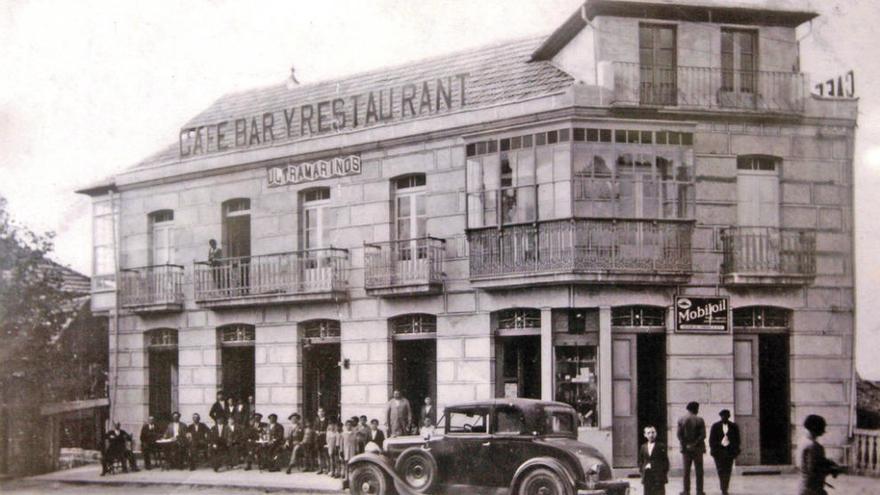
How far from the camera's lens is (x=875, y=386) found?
15.5m

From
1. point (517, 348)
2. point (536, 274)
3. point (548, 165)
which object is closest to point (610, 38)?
point (548, 165)

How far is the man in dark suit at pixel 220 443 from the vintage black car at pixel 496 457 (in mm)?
5793

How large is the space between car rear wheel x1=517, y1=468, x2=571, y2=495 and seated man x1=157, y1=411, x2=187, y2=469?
29.2 ft

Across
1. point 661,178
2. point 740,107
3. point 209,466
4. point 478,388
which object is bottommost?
point 209,466

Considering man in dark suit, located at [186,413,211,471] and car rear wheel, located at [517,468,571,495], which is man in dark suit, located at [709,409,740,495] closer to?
car rear wheel, located at [517,468,571,495]

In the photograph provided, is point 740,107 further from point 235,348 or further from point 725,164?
point 235,348

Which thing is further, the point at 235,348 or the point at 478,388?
the point at 235,348

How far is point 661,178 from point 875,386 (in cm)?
446

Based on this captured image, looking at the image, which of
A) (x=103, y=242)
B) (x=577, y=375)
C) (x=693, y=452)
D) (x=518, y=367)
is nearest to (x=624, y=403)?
(x=577, y=375)

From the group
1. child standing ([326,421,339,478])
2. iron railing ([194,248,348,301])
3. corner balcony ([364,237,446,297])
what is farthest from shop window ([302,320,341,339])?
child standing ([326,421,339,478])

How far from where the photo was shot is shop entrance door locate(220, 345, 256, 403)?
68.7ft

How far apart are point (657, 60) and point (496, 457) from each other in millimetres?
7257

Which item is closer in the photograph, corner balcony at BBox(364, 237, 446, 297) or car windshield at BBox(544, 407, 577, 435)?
car windshield at BBox(544, 407, 577, 435)

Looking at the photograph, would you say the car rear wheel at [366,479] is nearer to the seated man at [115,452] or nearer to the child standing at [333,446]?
the child standing at [333,446]
